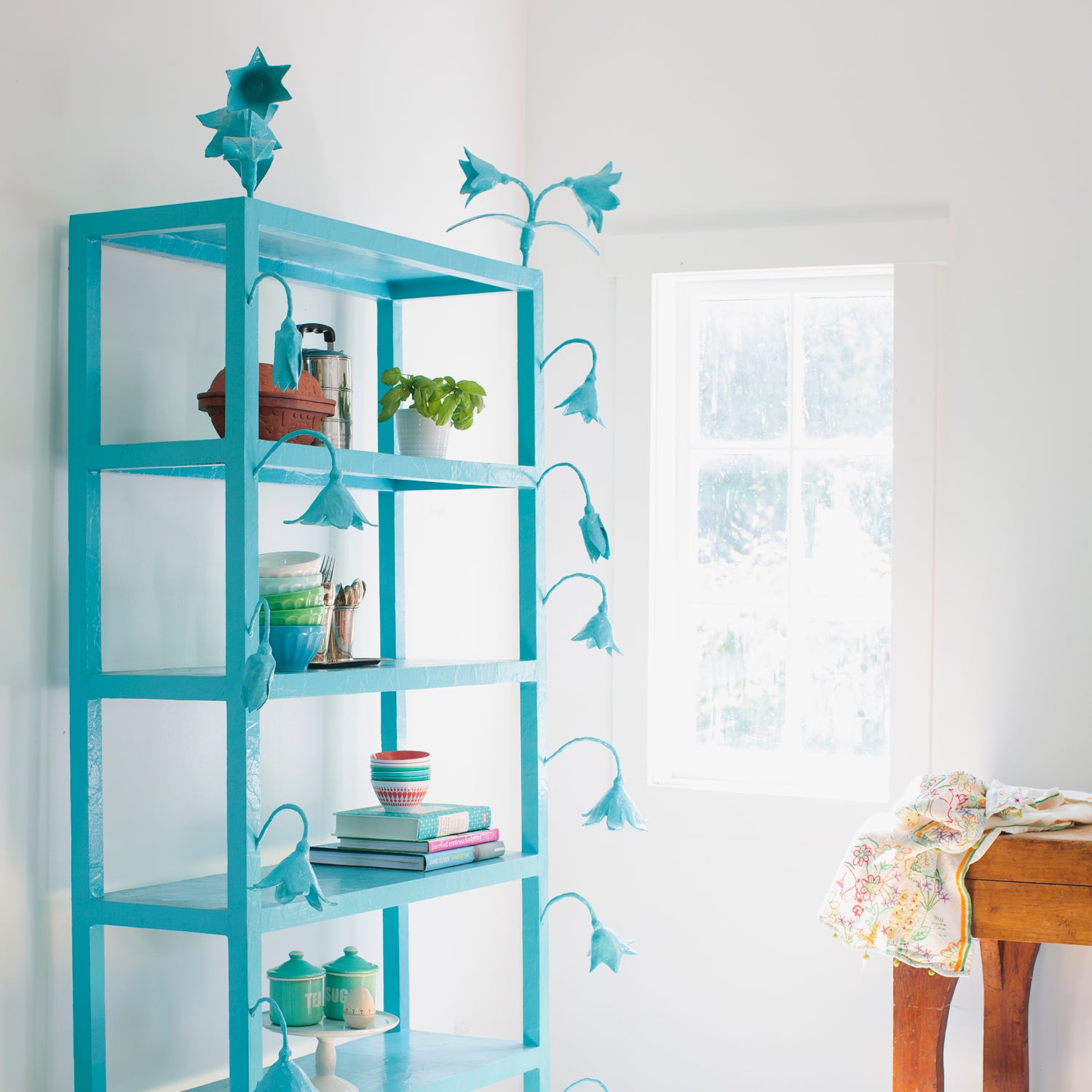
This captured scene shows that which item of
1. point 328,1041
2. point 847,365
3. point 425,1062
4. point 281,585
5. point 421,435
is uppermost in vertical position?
point 847,365

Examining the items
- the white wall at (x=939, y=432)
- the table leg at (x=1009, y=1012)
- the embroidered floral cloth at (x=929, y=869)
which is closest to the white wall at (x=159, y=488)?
the white wall at (x=939, y=432)

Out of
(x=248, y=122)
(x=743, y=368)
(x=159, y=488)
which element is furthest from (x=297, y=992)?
(x=743, y=368)

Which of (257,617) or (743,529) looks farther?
(743,529)

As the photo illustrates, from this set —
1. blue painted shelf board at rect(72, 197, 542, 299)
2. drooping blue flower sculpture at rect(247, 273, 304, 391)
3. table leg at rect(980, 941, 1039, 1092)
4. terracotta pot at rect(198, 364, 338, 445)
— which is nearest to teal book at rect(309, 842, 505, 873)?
terracotta pot at rect(198, 364, 338, 445)

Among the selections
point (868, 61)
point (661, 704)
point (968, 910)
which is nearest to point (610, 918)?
point (661, 704)

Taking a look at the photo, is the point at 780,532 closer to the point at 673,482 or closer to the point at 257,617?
the point at 673,482

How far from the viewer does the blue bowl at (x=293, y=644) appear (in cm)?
182

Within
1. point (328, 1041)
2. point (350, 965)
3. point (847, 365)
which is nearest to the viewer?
point (328, 1041)

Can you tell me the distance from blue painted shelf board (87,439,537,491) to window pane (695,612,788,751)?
118 cm

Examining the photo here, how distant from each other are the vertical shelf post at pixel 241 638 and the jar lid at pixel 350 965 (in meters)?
0.41

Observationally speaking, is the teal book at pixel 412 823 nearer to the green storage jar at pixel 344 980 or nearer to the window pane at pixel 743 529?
the green storage jar at pixel 344 980

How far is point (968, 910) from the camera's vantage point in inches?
93.4

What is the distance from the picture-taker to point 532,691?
2.26 m

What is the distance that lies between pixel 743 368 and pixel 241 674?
6.35ft
